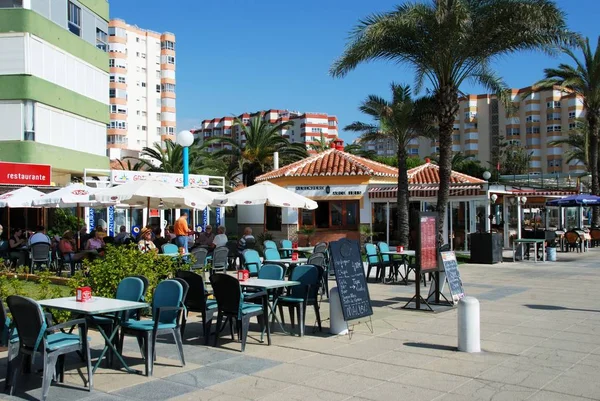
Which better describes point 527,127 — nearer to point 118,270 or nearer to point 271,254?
point 271,254

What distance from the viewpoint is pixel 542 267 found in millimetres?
20062

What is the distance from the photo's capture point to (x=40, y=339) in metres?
5.92

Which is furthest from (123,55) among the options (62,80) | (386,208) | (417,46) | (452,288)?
(452,288)

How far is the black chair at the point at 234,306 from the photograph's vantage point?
8.09m

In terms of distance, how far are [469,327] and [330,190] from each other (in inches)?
809

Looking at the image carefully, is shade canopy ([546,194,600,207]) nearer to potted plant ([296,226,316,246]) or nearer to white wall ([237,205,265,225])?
potted plant ([296,226,316,246])

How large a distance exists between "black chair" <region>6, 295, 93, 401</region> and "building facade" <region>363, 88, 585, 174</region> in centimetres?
8022

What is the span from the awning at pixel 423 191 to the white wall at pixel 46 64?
14525mm

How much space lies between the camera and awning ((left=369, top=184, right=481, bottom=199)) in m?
24.7

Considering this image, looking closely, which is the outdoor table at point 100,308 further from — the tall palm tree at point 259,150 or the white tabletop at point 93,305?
the tall palm tree at point 259,150

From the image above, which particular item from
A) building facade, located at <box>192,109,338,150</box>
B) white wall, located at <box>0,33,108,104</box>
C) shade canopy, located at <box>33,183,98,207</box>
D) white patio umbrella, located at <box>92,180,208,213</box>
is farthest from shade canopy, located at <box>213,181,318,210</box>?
building facade, located at <box>192,109,338,150</box>

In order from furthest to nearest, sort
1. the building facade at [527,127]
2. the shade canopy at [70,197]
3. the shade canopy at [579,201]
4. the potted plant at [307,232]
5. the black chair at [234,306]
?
the building facade at [527,127]
the potted plant at [307,232]
the shade canopy at [579,201]
the shade canopy at [70,197]
the black chair at [234,306]

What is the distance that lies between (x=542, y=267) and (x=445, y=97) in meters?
6.42

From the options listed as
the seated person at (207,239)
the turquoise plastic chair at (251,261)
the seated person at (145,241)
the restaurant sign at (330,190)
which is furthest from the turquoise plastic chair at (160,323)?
the restaurant sign at (330,190)
